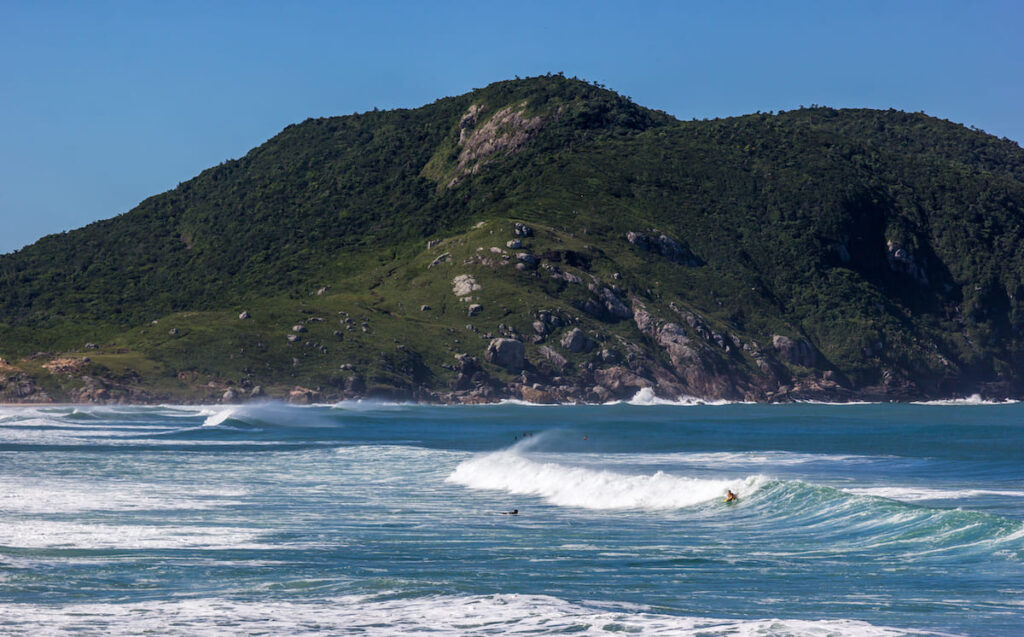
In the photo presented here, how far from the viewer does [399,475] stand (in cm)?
5400

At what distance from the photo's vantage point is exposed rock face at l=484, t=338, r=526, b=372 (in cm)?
18738

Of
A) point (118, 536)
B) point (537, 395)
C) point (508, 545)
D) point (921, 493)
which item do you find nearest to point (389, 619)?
point (508, 545)

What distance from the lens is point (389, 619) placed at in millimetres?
22141

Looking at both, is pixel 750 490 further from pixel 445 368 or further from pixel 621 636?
pixel 445 368

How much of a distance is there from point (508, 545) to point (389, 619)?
905 centimetres

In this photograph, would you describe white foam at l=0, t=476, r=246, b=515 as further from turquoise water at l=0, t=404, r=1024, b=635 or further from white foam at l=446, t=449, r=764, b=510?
white foam at l=446, t=449, r=764, b=510

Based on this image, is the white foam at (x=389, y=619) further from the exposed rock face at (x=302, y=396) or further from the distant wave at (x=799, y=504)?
the exposed rock face at (x=302, y=396)

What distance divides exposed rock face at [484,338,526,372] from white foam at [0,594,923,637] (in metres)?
163

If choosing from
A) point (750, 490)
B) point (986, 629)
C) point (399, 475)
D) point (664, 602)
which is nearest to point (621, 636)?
point (664, 602)

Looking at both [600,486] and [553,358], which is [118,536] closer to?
[600,486]

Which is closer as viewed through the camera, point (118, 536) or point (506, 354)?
point (118, 536)

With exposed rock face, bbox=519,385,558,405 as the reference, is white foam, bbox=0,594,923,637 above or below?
below

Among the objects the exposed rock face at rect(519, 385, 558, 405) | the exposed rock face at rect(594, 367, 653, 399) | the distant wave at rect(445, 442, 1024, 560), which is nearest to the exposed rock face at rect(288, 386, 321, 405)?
the exposed rock face at rect(519, 385, 558, 405)

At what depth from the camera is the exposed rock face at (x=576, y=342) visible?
19162cm
